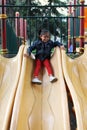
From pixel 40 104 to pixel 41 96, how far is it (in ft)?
0.67

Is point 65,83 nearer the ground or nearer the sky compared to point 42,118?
nearer the sky

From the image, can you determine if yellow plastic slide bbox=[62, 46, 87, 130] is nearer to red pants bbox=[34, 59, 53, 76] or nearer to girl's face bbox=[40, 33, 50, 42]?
red pants bbox=[34, 59, 53, 76]

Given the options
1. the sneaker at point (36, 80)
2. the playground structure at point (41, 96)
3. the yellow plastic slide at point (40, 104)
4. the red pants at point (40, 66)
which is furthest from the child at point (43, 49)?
the sneaker at point (36, 80)

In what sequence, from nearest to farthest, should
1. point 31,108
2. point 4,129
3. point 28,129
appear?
1. point 4,129
2. point 28,129
3. point 31,108

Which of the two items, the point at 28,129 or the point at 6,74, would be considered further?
the point at 6,74

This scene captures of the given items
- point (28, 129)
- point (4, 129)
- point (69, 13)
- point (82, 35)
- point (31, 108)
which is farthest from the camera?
point (69, 13)

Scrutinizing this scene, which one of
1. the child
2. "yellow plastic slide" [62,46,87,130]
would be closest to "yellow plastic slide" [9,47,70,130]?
"yellow plastic slide" [62,46,87,130]

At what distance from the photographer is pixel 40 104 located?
4.46 meters

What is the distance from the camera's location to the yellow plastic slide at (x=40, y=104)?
12.6 feet

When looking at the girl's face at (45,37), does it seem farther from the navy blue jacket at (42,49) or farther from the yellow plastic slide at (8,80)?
→ the yellow plastic slide at (8,80)

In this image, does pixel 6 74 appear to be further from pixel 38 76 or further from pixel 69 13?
pixel 69 13

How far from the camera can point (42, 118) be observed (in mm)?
4223

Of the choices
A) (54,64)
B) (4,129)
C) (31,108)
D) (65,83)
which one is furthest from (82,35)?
(4,129)

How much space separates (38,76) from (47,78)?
167 millimetres
